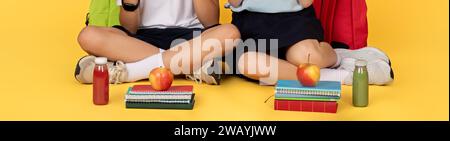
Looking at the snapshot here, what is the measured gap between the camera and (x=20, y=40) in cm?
394

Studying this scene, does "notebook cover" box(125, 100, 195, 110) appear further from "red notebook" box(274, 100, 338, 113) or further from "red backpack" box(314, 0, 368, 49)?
"red backpack" box(314, 0, 368, 49)

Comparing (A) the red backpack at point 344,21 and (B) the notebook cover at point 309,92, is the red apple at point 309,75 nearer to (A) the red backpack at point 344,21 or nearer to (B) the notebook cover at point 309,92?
(B) the notebook cover at point 309,92

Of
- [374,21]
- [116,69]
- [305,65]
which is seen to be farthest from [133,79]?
[374,21]

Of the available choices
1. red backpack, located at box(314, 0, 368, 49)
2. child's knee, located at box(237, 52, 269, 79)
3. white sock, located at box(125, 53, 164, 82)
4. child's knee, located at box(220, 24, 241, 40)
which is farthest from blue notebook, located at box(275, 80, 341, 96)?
red backpack, located at box(314, 0, 368, 49)

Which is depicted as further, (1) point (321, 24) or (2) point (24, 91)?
(1) point (321, 24)

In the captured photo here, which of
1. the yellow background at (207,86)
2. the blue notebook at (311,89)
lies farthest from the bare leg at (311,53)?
the blue notebook at (311,89)

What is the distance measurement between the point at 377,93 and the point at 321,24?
42 cm

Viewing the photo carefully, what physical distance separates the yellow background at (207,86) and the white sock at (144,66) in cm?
6

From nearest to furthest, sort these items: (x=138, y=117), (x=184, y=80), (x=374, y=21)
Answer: (x=138, y=117), (x=184, y=80), (x=374, y=21)

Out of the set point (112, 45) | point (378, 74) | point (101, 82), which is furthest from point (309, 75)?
point (112, 45)

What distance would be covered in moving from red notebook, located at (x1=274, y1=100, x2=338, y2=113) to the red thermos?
50 cm

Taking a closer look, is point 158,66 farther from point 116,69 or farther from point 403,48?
point 403,48

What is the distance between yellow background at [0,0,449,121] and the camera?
285 centimetres

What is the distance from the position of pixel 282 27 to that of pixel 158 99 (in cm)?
52
